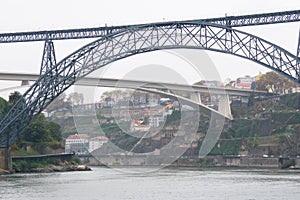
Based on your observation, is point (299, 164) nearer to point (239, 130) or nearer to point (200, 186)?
point (239, 130)

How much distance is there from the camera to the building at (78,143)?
168 metres

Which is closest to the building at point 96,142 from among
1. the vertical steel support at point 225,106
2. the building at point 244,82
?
the vertical steel support at point 225,106

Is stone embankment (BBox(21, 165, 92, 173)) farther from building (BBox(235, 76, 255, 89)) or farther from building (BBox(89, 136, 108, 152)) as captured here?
building (BBox(235, 76, 255, 89))

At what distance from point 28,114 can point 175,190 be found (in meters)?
23.0

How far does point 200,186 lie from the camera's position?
5684 cm

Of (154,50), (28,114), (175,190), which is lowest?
(175,190)

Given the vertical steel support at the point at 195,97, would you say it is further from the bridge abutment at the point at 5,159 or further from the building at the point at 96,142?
the bridge abutment at the point at 5,159

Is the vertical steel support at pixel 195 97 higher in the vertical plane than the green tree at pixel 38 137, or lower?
higher

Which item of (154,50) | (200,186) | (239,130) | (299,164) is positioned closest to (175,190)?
(200,186)

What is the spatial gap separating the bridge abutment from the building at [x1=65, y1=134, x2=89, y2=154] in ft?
292

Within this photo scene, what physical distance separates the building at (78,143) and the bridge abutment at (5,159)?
88.9m

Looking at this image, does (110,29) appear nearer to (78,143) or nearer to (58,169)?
(58,169)

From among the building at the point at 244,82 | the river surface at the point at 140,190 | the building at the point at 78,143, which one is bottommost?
the river surface at the point at 140,190

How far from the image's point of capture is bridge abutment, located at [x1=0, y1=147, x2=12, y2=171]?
74500 millimetres
